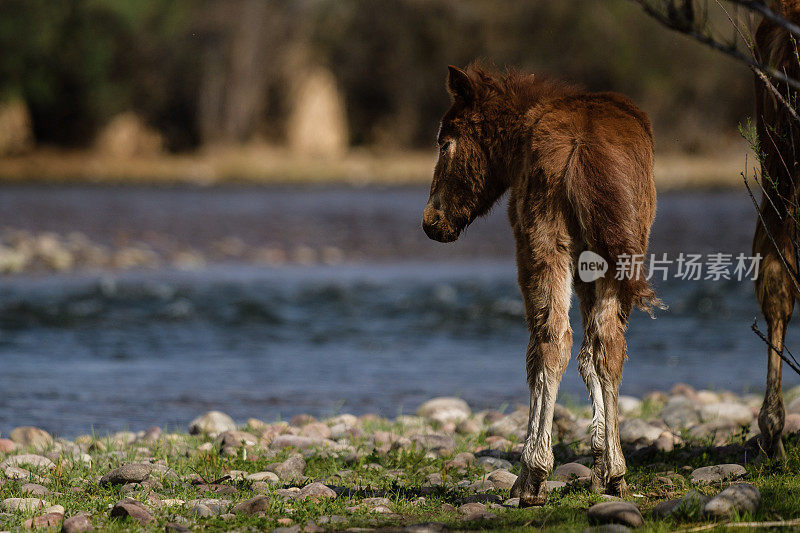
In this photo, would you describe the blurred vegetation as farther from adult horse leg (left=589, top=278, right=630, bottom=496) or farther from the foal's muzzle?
adult horse leg (left=589, top=278, right=630, bottom=496)

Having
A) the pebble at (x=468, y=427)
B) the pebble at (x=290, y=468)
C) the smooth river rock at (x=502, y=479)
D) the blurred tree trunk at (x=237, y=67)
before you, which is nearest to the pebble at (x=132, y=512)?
the pebble at (x=290, y=468)

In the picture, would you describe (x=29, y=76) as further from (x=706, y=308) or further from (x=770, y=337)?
(x=770, y=337)

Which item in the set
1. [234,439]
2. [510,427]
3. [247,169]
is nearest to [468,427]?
[510,427]

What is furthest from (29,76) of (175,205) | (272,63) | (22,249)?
(22,249)

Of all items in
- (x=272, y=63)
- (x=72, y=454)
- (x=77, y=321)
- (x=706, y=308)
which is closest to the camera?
(x=72, y=454)

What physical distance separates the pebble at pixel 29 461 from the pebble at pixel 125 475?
25.0 inches

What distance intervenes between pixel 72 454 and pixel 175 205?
24527mm

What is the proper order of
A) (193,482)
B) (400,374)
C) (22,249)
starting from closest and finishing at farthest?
(193,482)
(400,374)
(22,249)

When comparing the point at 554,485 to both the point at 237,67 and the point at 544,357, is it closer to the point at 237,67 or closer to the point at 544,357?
the point at 544,357

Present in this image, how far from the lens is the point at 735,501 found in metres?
5.19

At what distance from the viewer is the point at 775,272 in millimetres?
6727

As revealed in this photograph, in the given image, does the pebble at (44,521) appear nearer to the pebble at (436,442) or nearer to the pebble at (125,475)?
the pebble at (125,475)

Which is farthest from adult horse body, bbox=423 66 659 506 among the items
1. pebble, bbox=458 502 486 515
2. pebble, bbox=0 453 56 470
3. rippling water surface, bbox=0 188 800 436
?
rippling water surface, bbox=0 188 800 436

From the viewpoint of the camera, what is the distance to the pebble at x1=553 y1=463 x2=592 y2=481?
20.5 ft
